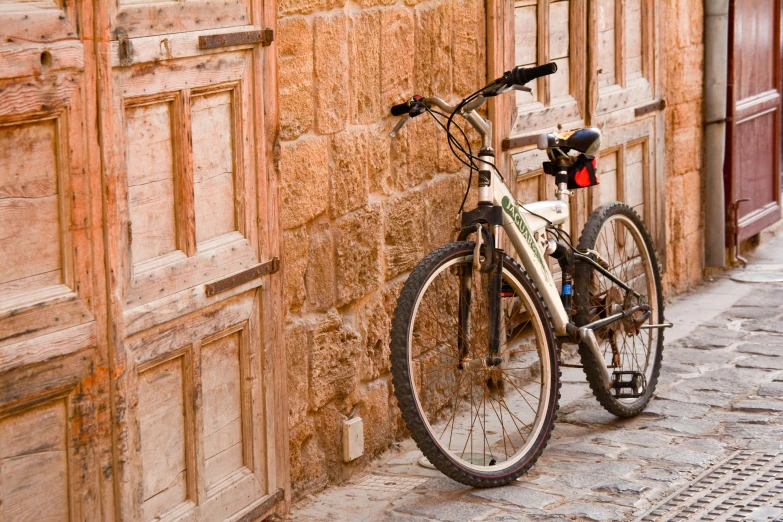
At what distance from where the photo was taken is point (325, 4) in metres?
4.52

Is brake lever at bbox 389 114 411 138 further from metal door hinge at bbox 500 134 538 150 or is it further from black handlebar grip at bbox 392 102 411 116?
metal door hinge at bbox 500 134 538 150

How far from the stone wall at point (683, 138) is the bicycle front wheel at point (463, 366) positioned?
2579 mm

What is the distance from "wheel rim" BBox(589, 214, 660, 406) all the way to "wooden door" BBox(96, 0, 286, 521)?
168 cm

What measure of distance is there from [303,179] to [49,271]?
136cm

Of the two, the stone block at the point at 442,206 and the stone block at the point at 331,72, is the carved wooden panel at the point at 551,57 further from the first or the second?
the stone block at the point at 331,72

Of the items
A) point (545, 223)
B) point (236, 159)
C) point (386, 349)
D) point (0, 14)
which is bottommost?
point (386, 349)

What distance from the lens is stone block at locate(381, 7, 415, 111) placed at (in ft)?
16.1

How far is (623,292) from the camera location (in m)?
5.59

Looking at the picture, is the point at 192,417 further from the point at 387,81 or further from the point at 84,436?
the point at 387,81

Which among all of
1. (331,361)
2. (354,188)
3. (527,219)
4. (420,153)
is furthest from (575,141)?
(331,361)

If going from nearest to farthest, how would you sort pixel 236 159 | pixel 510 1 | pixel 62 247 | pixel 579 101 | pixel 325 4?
1. pixel 62 247
2. pixel 236 159
3. pixel 325 4
4. pixel 510 1
5. pixel 579 101

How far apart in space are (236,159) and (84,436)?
3.54ft

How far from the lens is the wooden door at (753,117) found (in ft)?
27.8

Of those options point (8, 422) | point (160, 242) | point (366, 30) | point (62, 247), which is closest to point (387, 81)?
point (366, 30)
